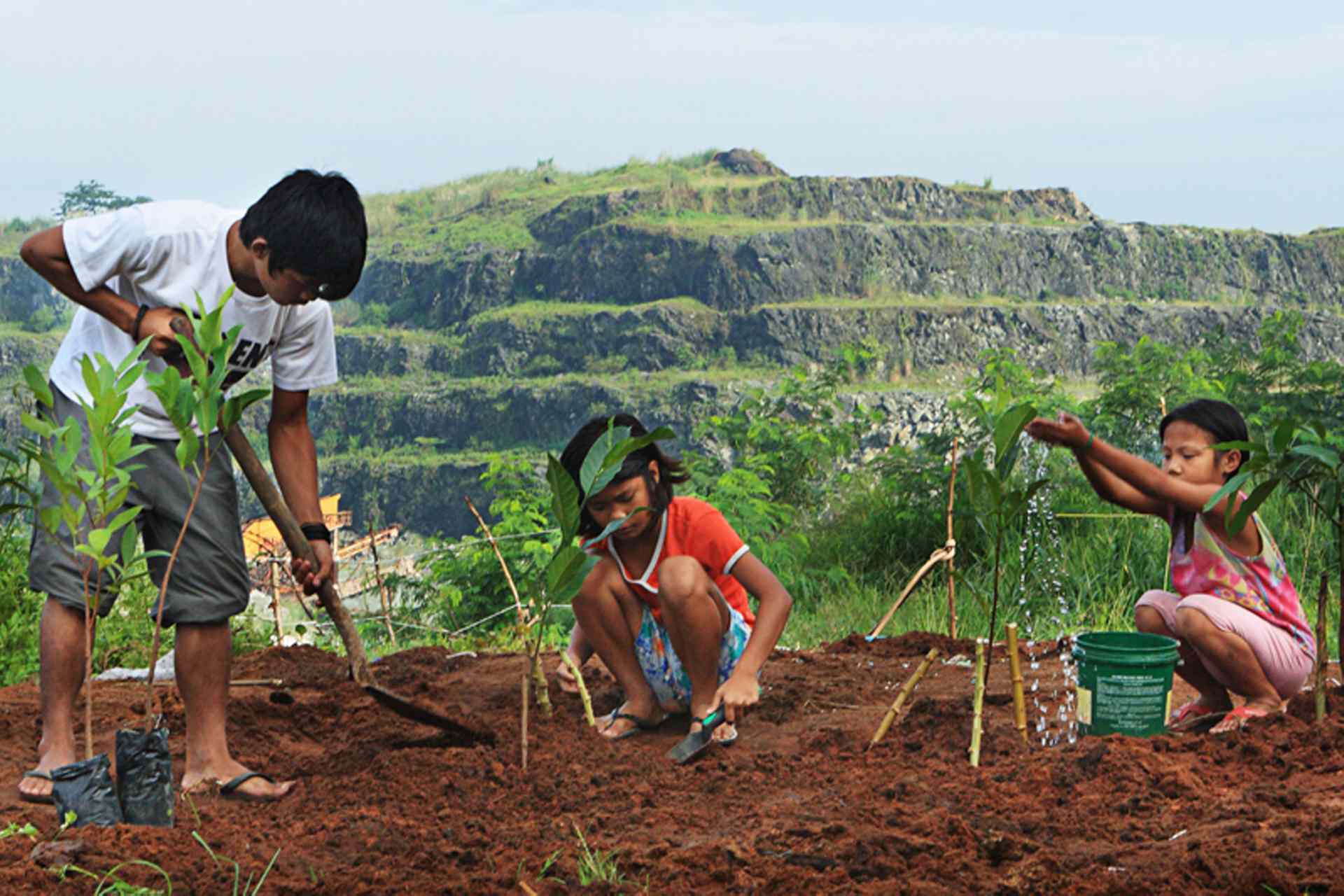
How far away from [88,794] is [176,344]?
873mm

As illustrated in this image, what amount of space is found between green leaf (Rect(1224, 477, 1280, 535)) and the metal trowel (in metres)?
1.19

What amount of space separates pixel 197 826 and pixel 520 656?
1.96 metres

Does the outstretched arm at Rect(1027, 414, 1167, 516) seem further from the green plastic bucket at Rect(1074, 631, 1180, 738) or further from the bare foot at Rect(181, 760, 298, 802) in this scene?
the bare foot at Rect(181, 760, 298, 802)

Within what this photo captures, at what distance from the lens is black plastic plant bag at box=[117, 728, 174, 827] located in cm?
228

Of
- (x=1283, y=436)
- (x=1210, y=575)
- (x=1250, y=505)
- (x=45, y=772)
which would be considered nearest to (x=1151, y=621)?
(x=1210, y=575)

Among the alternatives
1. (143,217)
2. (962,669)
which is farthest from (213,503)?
(962,669)

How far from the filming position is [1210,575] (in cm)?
292

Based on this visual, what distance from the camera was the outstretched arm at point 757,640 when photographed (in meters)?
2.88

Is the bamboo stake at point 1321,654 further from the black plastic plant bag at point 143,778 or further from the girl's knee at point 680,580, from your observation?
the black plastic plant bag at point 143,778

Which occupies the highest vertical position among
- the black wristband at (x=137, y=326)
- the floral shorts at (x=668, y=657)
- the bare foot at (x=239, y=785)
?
the black wristband at (x=137, y=326)

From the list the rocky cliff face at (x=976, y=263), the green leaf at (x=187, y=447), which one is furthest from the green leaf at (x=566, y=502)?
the rocky cliff face at (x=976, y=263)

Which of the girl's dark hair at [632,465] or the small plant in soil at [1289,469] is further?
the girl's dark hair at [632,465]

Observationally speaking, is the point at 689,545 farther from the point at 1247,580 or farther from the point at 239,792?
the point at 1247,580

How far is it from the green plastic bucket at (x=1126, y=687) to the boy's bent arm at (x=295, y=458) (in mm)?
1753
